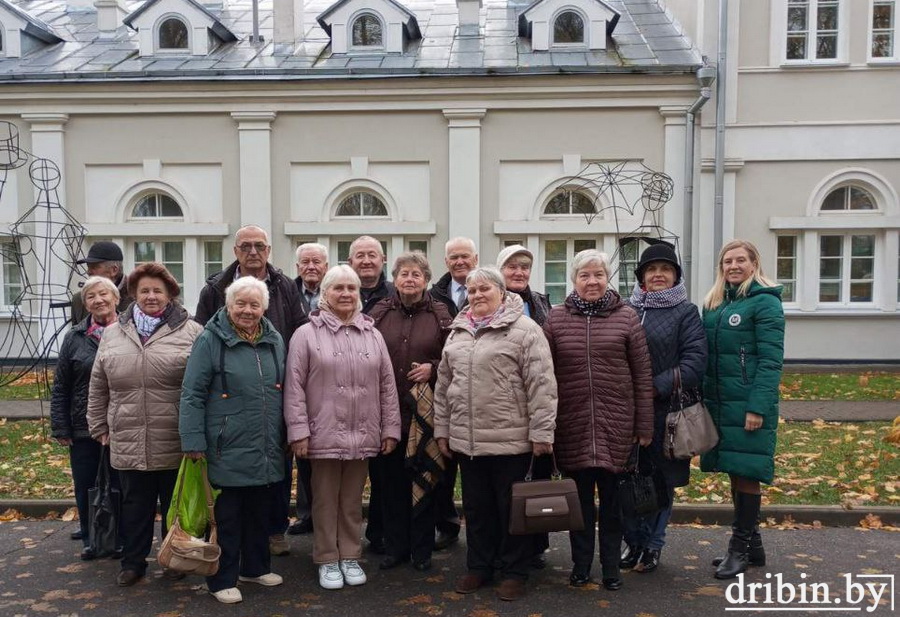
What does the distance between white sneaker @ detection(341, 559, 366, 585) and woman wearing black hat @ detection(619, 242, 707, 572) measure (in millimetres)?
1734

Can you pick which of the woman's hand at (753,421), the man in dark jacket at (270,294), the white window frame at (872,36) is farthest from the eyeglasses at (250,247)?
the white window frame at (872,36)

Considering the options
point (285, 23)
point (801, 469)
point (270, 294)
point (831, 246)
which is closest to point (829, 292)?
point (831, 246)

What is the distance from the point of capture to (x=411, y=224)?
14391 mm

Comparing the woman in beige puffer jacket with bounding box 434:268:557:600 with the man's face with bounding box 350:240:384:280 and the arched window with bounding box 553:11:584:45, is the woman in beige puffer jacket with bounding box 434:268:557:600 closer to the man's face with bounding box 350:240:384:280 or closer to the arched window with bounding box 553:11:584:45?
the man's face with bounding box 350:240:384:280

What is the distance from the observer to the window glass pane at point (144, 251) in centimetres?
1502

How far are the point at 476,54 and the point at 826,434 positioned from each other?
31.5 ft

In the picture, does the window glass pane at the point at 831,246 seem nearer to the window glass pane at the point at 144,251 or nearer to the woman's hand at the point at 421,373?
the woman's hand at the point at 421,373

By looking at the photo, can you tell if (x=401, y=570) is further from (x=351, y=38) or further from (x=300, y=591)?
(x=351, y=38)

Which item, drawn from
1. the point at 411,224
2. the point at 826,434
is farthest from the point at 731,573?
the point at 411,224

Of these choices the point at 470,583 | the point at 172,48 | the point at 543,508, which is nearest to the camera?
the point at 543,508

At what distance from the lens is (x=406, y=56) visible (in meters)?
15.2

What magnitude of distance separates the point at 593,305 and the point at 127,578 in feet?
11.1

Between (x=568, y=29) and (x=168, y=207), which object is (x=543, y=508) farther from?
(x=568, y=29)

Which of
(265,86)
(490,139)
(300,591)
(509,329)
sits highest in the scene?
(265,86)
